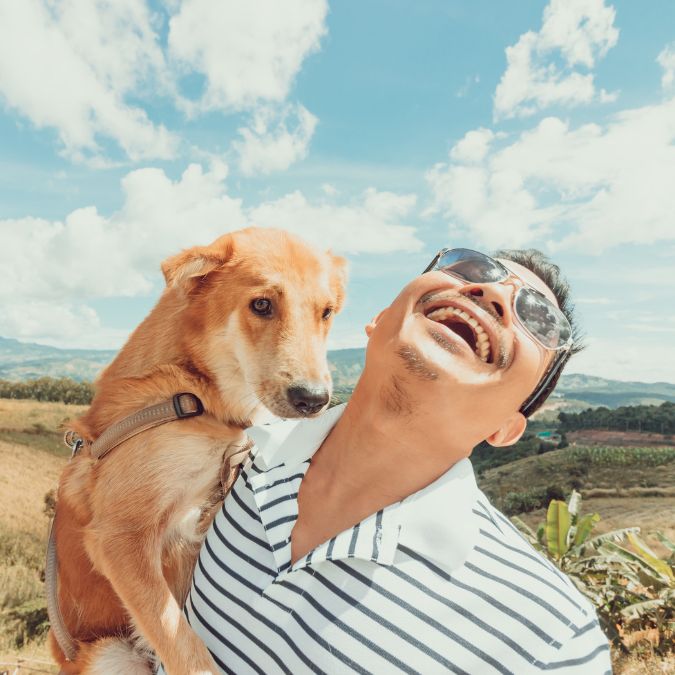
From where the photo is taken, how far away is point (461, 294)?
2.77 metres

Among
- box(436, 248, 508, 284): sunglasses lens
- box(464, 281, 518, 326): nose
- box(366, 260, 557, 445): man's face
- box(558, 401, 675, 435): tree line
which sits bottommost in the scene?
box(558, 401, 675, 435): tree line

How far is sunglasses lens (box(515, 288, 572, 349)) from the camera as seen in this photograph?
8.83 ft

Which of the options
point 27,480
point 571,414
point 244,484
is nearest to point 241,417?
point 244,484

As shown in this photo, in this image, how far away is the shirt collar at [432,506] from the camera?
203cm

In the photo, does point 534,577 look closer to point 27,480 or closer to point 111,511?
point 111,511

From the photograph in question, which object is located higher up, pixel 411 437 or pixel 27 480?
pixel 411 437

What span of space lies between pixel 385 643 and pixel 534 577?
0.63 meters

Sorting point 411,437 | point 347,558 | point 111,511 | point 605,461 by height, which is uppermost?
point 411,437

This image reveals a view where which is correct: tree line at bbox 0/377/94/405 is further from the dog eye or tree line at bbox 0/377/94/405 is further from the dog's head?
the dog eye

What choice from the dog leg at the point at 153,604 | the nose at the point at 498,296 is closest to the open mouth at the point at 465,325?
the nose at the point at 498,296

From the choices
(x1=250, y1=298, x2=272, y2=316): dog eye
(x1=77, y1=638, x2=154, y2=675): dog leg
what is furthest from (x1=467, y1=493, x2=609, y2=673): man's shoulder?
(x1=77, y1=638, x2=154, y2=675): dog leg

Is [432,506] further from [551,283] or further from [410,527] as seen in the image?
[551,283]

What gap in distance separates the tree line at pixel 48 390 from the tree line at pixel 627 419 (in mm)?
64537

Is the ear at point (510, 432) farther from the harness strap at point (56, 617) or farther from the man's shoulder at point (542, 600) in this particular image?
the harness strap at point (56, 617)
